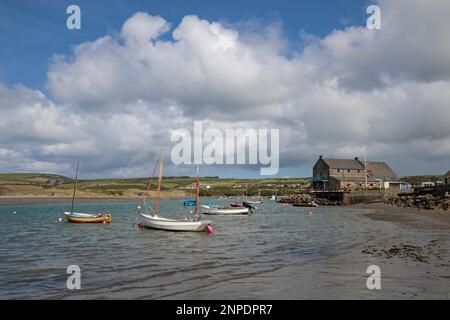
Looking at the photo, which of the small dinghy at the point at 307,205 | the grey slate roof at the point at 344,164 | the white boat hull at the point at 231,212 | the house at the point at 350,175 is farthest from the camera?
the grey slate roof at the point at 344,164

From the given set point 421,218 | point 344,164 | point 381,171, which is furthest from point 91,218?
point 381,171

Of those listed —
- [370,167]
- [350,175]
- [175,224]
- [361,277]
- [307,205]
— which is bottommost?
[307,205]

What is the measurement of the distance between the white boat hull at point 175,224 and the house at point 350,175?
86.1m

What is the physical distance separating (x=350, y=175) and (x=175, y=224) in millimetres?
95571

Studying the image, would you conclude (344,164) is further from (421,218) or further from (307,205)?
(421,218)

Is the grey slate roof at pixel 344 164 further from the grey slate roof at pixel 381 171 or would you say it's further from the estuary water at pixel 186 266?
the estuary water at pixel 186 266

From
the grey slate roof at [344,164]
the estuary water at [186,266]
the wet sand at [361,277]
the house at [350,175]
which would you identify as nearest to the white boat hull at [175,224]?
the estuary water at [186,266]

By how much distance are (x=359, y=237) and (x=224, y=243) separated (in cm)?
1187

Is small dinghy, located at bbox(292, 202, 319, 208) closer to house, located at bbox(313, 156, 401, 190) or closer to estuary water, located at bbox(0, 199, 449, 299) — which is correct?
house, located at bbox(313, 156, 401, 190)

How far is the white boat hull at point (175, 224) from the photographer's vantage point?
40.7 meters

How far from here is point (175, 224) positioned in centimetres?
4141

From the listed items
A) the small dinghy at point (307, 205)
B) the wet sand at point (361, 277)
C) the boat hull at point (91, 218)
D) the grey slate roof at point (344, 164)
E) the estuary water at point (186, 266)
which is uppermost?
the grey slate roof at point (344, 164)

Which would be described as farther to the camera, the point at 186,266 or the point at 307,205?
the point at 307,205

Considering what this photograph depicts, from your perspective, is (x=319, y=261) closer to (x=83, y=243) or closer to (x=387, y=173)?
(x=83, y=243)
